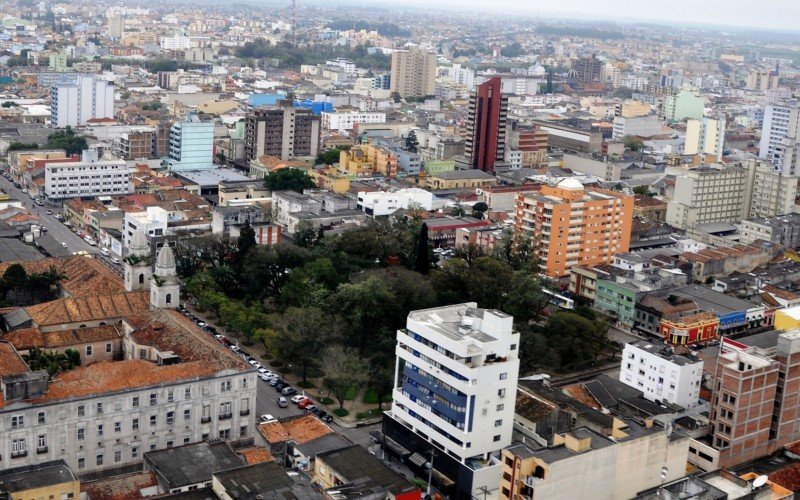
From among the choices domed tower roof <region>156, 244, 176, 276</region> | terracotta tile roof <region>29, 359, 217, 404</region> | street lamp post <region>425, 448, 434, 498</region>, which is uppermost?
domed tower roof <region>156, 244, 176, 276</region>

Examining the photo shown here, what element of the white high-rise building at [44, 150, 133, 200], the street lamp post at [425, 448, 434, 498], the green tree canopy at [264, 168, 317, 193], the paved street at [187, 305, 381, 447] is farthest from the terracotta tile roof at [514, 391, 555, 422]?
the white high-rise building at [44, 150, 133, 200]

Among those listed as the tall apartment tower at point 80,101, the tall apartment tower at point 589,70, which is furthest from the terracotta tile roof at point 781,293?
the tall apartment tower at point 589,70

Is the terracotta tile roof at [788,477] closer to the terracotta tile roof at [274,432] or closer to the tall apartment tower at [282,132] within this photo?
the terracotta tile roof at [274,432]

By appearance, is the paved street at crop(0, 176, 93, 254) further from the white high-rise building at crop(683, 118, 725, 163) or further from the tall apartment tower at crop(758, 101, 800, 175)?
the tall apartment tower at crop(758, 101, 800, 175)

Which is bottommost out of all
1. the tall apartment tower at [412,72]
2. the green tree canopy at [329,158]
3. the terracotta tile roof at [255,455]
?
the terracotta tile roof at [255,455]

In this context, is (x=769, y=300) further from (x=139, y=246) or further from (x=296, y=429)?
(x=139, y=246)

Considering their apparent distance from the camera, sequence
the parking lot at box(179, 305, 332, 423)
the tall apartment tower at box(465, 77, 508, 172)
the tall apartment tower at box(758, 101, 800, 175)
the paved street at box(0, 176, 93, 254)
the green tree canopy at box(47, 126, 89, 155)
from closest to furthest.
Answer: the parking lot at box(179, 305, 332, 423)
the paved street at box(0, 176, 93, 254)
the green tree canopy at box(47, 126, 89, 155)
the tall apartment tower at box(465, 77, 508, 172)
the tall apartment tower at box(758, 101, 800, 175)

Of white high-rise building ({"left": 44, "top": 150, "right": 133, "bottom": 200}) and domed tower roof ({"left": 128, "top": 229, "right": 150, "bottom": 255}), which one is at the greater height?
domed tower roof ({"left": 128, "top": 229, "right": 150, "bottom": 255})
